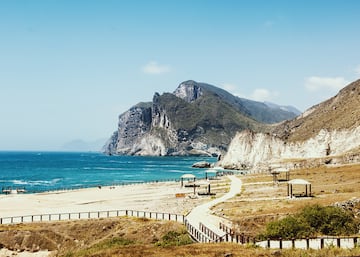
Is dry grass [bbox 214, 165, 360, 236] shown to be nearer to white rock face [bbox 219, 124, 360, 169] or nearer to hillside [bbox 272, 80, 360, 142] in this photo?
white rock face [bbox 219, 124, 360, 169]

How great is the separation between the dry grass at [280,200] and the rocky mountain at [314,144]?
17731 millimetres

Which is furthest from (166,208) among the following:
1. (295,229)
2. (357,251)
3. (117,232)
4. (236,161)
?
(236,161)

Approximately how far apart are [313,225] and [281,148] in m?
121

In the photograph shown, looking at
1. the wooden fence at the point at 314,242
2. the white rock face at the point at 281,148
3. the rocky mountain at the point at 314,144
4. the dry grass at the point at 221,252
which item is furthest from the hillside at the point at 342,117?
the dry grass at the point at 221,252

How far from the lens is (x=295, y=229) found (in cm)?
3038

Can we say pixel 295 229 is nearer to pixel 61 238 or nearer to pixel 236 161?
pixel 61 238

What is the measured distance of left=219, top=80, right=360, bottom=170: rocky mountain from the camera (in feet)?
353

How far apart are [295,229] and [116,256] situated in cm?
1259

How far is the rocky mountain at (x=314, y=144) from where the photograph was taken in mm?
107488

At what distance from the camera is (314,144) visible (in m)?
129

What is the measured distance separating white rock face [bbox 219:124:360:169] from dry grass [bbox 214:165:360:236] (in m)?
26.7

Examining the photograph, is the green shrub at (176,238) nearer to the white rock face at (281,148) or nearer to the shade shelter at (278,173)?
the shade shelter at (278,173)

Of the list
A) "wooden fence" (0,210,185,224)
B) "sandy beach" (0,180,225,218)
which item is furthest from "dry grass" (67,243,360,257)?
"sandy beach" (0,180,225,218)

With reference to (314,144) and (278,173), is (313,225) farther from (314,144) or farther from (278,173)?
(314,144)
